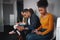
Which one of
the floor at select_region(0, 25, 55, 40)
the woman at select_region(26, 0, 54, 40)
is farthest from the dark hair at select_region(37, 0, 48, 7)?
the floor at select_region(0, 25, 55, 40)

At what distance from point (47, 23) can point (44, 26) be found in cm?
4

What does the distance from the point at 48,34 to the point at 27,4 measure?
0.35 meters

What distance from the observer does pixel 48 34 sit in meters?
1.25

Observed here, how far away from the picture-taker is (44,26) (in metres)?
1.25

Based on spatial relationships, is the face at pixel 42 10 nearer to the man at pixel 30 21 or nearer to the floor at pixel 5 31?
the man at pixel 30 21

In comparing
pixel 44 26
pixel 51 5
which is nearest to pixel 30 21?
pixel 44 26

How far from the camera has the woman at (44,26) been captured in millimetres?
1238

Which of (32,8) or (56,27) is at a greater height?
(32,8)

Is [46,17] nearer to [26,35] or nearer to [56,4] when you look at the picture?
[56,4]

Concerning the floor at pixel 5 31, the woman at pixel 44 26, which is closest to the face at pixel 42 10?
the woman at pixel 44 26

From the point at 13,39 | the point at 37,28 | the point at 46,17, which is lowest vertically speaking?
the point at 13,39

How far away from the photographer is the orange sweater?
1234mm

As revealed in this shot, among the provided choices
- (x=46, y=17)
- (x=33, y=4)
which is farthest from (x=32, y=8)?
(x=46, y=17)

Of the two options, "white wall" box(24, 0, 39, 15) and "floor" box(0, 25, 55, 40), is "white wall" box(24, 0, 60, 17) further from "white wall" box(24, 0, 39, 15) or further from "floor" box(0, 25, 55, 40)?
"floor" box(0, 25, 55, 40)
